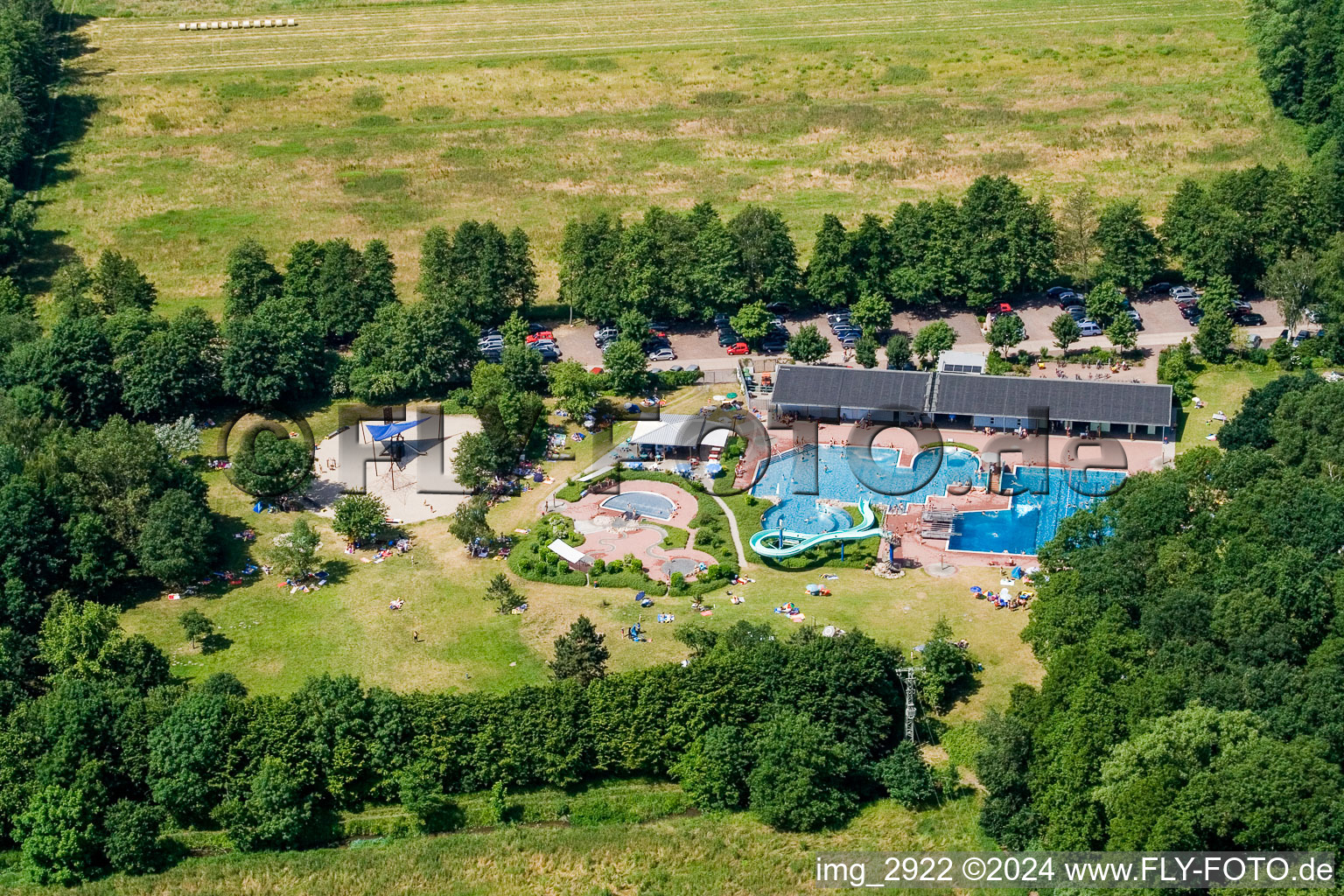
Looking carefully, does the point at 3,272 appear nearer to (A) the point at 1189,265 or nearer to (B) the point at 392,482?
(B) the point at 392,482

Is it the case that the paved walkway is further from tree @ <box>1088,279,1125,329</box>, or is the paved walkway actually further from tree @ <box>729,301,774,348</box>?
tree @ <box>1088,279,1125,329</box>

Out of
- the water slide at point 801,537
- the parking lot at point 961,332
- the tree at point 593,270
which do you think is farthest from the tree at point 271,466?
the water slide at point 801,537

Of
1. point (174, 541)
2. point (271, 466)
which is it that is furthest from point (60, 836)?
point (271, 466)

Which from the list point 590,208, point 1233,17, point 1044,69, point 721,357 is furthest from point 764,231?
point 1233,17

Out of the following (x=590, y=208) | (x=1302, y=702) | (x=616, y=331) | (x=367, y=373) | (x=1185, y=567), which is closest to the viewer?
(x=1302, y=702)

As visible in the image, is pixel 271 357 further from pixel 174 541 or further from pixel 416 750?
pixel 416 750

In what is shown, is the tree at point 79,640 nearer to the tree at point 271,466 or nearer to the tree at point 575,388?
the tree at point 271,466

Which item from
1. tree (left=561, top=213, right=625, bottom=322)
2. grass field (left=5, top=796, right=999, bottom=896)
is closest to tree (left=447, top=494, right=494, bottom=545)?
grass field (left=5, top=796, right=999, bottom=896)
